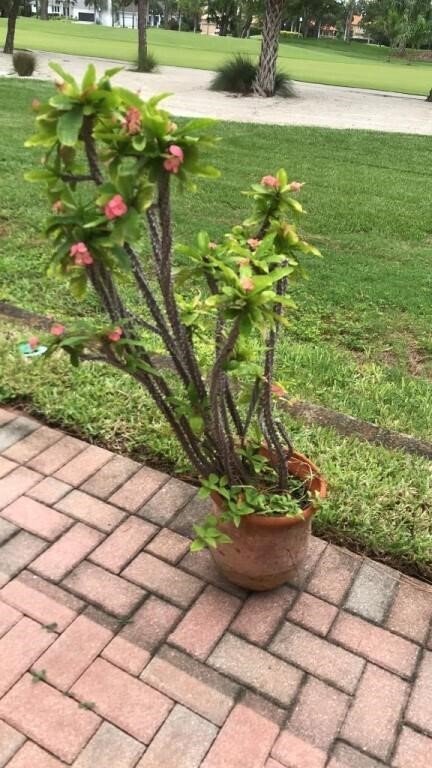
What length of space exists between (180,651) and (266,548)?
426 mm

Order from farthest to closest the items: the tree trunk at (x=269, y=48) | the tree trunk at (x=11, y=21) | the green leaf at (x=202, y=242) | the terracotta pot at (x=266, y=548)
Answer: the tree trunk at (x=11, y=21)
the tree trunk at (x=269, y=48)
the terracotta pot at (x=266, y=548)
the green leaf at (x=202, y=242)

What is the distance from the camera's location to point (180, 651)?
212 cm

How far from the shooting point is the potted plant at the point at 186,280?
1.52 metres

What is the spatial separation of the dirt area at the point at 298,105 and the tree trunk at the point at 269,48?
0.41 metres

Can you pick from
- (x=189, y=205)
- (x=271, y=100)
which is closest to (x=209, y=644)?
(x=189, y=205)

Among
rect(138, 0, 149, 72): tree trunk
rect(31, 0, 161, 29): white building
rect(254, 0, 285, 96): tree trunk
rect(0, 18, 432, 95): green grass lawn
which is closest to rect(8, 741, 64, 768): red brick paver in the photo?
rect(254, 0, 285, 96): tree trunk

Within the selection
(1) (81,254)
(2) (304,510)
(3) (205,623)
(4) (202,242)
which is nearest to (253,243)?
(4) (202,242)

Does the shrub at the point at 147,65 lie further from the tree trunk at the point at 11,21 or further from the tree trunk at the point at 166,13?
the tree trunk at the point at 166,13

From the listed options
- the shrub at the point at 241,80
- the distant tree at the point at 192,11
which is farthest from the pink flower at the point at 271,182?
the distant tree at the point at 192,11

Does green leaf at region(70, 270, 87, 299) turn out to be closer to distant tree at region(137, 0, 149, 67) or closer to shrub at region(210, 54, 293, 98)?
shrub at region(210, 54, 293, 98)

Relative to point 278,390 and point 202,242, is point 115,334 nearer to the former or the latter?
point 202,242

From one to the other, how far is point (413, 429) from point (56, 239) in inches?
87.5

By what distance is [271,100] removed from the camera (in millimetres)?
17078

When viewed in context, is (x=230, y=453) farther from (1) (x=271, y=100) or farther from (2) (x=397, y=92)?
(2) (x=397, y=92)
